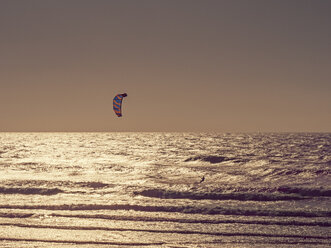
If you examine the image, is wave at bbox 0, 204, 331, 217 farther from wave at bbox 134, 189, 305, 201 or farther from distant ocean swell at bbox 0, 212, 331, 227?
wave at bbox 134, 189, 305, 201

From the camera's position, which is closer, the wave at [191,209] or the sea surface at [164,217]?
the sea surface at [164,217]

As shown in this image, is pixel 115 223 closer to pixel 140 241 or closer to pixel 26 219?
pixel 140 241

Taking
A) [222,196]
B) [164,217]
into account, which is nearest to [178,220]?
[164,217]

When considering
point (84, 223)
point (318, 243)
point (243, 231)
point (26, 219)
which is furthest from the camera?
point (26, 219)

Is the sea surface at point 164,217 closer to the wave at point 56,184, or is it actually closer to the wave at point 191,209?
the wave at point 191,209

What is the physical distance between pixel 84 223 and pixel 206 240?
3.47 meters

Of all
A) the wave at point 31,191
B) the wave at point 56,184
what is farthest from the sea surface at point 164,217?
the wave at point 56,184

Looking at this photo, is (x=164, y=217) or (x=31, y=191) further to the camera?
(x=31, y=191)

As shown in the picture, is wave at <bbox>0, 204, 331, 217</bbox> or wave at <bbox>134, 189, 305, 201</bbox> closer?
wave at <bbox>0, 204, 331, 217</bbox>

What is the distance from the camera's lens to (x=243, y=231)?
9266 millimetres

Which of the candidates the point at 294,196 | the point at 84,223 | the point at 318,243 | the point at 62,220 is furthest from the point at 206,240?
the point at 294,196

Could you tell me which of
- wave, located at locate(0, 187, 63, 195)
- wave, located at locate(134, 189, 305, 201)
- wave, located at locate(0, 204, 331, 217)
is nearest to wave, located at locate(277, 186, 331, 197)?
wave, located at locate(134, 189, 305, 201)

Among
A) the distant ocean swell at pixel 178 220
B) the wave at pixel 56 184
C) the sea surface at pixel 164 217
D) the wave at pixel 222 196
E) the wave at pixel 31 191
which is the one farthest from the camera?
the wave at pixel 56 184

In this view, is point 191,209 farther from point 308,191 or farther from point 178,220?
point 308,191
